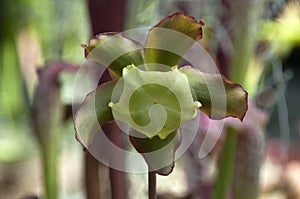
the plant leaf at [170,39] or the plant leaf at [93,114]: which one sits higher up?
the plant leaf at [170,39]

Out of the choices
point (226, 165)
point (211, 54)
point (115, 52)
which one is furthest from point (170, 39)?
point (211, 54)

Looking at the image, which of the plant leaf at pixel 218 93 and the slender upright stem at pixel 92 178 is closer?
the plant leaf at pixel 218 93

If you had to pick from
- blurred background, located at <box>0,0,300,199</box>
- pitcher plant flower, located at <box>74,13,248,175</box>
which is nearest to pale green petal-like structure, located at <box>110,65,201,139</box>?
pitcher plant flower, located at <box>74,13,248,175</box>

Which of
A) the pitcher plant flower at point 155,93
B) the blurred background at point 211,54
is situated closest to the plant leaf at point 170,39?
the pitcher plant flower at point 155,93

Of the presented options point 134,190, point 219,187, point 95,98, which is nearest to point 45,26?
point 134,190

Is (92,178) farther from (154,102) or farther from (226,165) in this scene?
(154,102)

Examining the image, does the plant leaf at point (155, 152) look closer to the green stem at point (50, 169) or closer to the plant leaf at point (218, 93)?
the plant leaf at point (218, 93)

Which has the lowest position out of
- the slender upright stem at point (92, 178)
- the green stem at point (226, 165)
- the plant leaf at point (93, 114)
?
the slender upright stem at point (92, 178)
